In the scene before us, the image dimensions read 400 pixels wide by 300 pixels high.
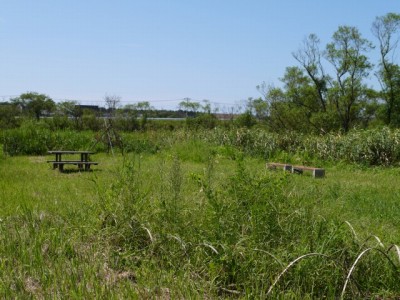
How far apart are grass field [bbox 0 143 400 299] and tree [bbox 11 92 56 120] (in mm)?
26255

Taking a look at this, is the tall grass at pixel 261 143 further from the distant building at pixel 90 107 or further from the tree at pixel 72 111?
the distant building at pixel 90 107

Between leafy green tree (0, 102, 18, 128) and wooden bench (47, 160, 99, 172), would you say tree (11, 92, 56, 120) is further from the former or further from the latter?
Answer: wooden bench (47, 160, 99, 172)

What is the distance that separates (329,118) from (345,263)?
4070 centimetres

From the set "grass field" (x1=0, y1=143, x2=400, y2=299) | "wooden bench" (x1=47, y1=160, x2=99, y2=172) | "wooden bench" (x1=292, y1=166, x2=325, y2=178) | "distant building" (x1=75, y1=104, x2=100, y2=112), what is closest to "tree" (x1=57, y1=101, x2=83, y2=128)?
"distant building" (x1=75, y1=104, x2=100, y2=112)

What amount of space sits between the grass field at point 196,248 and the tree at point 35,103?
26.3 meters

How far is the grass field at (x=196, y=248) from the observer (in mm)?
3198

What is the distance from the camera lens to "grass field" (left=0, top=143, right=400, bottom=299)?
10.5 feet

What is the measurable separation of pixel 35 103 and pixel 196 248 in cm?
2942

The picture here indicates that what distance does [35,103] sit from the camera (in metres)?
31.0

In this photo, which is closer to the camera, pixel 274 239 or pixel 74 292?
pixel 74 292

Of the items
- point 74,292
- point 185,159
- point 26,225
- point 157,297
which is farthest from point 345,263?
point 185,159

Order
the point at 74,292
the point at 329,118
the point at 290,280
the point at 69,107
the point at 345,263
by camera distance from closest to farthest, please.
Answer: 1. the point at 74,292
2. the point at 290,280
3. the point at 345,263
4. the point at 69,107
5. the point at 329,118

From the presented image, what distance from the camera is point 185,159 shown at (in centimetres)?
1630

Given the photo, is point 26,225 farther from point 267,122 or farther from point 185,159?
point 267,122
